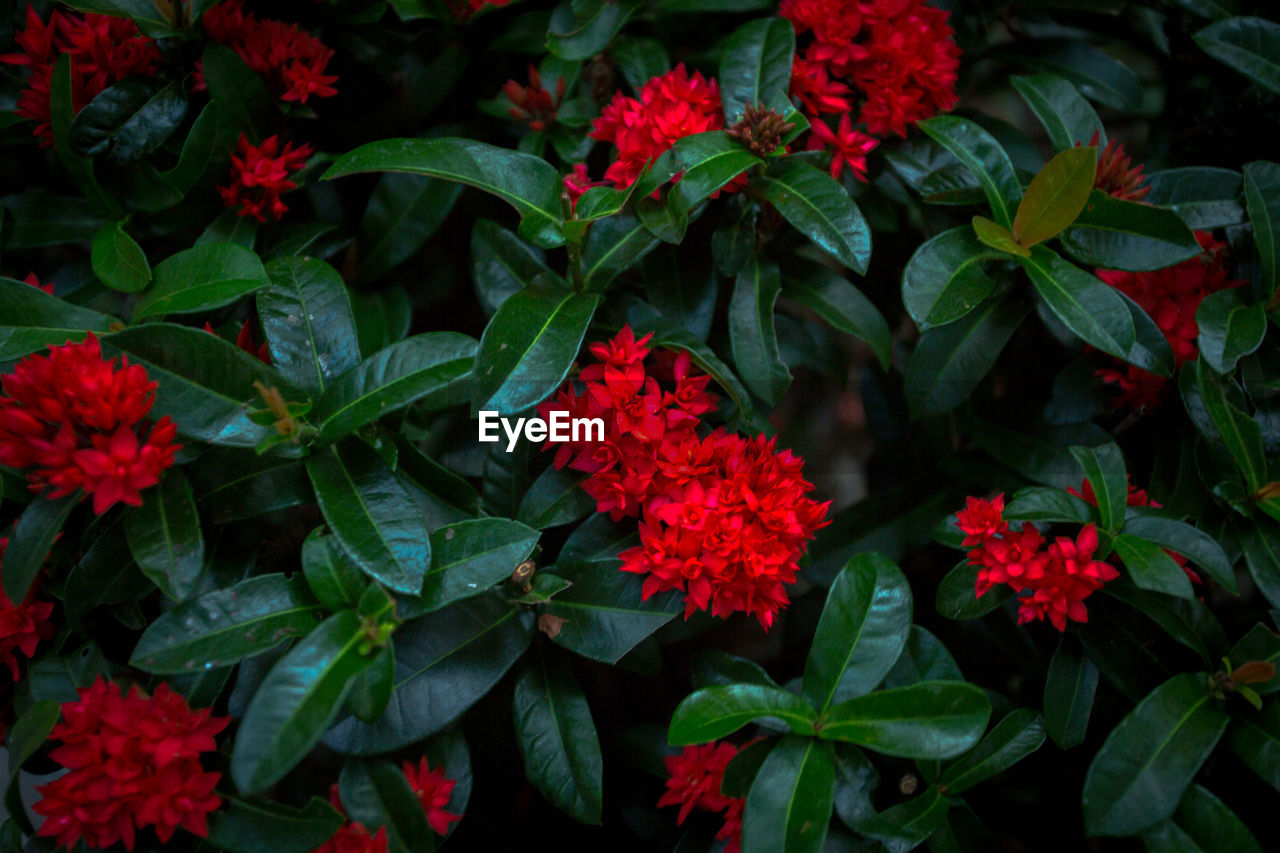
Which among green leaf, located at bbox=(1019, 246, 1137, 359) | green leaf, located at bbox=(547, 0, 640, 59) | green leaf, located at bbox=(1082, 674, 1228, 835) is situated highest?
green leaf, located at bbox=(547, 0, 640, 59)

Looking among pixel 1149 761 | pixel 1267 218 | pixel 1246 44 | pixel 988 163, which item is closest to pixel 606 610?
pixel 1149 761

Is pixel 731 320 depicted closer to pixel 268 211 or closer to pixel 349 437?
pixel 349 437

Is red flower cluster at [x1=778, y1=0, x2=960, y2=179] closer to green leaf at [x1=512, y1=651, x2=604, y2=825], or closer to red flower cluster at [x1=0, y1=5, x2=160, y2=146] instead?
green leaf at [x1=512, y1=651, x2=604, y2=825]

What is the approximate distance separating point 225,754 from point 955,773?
30.3 inches

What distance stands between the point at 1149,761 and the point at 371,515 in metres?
0.83

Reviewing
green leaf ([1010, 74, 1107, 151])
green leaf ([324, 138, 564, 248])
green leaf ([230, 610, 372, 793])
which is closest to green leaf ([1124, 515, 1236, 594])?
green leaf ([1010, 74, 1107, 151])

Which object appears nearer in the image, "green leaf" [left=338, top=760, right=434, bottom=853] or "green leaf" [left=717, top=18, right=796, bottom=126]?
"green leaf" [left=338, top=760, right=434, bottom=853]

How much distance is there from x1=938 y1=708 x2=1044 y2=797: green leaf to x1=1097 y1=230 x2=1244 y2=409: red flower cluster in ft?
1.39

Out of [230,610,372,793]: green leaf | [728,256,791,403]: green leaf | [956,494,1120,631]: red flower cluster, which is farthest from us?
[728,256,791,403]: green leaf

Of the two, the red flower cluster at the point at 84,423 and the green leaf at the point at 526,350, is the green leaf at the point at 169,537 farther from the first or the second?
the green leaf at the point at 526,350

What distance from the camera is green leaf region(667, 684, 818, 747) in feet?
2.54

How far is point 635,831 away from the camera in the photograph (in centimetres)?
106

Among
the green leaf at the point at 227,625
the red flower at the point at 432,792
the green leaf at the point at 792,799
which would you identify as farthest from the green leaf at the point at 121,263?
the green leaf at the point at 792,799

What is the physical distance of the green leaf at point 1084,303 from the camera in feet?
2.81
